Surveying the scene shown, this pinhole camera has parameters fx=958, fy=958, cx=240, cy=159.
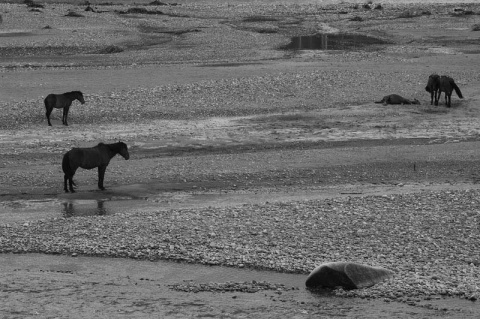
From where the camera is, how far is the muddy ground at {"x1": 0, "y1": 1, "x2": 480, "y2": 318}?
514 inches

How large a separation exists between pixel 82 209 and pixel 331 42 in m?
31.6

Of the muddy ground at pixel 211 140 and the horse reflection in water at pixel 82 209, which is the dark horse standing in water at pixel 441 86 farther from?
the horse reflection in water at pixel 82 209

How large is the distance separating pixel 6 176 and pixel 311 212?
707 centimetres

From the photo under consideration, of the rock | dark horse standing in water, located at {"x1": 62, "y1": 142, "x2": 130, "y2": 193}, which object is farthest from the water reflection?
the rock

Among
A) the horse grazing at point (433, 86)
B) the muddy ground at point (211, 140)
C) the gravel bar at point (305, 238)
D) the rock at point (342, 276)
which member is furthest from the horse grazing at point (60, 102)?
the rock at point (342, 276)

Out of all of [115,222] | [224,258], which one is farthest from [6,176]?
[224,258]

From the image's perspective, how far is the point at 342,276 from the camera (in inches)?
513

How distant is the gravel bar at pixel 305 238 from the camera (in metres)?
13.7

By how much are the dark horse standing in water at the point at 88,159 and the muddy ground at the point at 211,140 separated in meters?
0.42

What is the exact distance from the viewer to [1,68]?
35.7 metres

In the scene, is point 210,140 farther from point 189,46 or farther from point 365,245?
point 189,46

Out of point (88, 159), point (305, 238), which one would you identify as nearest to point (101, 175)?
point (88, 159)

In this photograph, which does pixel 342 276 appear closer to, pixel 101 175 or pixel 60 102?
pixel 101 175

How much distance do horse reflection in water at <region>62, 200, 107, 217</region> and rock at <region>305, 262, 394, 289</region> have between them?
5.35 meters
